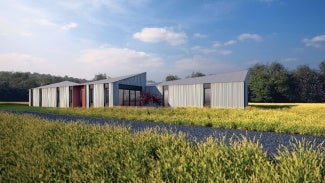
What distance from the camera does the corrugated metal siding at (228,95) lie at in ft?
91.6

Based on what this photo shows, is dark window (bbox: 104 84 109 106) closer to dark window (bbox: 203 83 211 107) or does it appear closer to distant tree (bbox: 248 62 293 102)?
dark window (bbox: 203 83 211 107)

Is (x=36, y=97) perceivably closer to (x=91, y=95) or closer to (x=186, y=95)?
(x=91, y=95)

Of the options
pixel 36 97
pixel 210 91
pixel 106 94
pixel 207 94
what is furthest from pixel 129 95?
pixel 36 97

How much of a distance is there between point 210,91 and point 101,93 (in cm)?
1492

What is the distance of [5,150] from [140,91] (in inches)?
1216

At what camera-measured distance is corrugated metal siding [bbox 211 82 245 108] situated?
91.6 ft

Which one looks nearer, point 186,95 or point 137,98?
point 186,95

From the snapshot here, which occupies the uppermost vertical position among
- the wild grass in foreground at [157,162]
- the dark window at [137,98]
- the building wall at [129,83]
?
the building wall at [129,83]

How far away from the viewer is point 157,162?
4.85 meters

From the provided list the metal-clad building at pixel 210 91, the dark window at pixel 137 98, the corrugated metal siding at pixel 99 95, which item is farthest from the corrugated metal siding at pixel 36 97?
the metal-clad building at pixel 210 91

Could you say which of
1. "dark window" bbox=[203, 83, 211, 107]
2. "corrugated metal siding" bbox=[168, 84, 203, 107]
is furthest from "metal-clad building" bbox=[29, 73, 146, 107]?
"dark window" bbox=[203, 83, 211, 107]

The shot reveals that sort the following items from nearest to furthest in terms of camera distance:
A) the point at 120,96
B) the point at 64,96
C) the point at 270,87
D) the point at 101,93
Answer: the point at 120,96, the point at 101,93, the point at 64,96, the point at 270,87

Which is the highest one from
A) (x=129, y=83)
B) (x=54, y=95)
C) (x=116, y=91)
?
→ (x=129, y=83)

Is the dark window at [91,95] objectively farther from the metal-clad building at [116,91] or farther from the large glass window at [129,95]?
the large glass window at [129,95]
